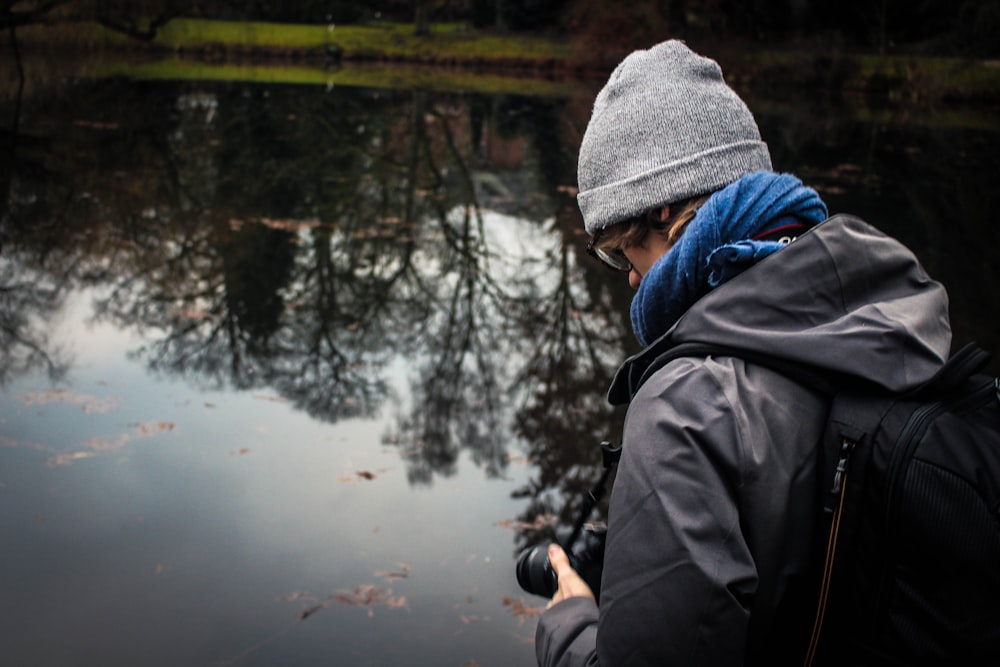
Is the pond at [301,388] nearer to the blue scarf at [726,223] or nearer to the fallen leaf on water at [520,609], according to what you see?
the fallen leaf on water at [520,609]

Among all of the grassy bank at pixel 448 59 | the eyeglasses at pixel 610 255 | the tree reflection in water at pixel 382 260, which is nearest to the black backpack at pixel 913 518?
the eyeglasses at pixel 610 255

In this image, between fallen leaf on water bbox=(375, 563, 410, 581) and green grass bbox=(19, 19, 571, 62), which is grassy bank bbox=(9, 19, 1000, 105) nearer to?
green grass bbox=(19, 19, 571, 62)

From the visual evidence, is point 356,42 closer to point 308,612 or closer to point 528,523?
point 528,523

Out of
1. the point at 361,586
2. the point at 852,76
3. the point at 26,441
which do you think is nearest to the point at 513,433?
the point at 361,586

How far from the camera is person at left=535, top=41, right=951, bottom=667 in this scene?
1398mm

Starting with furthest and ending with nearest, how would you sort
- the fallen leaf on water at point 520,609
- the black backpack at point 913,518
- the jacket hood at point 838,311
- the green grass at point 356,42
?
the green grass at point 356,42
the fallen leaf on water at point 520,609
the jacket hood at point 838,311
the black backpack at point 913,518

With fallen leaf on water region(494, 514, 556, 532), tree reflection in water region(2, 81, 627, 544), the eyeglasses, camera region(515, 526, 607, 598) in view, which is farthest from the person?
tree reflection in water region(2, 81, 627, 544)

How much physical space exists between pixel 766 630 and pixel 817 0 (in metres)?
42.3

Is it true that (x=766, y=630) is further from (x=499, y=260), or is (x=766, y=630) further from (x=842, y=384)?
(x=499, y=260)

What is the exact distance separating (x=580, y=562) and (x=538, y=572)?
0.38 ft

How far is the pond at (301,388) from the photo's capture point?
4.31 metres

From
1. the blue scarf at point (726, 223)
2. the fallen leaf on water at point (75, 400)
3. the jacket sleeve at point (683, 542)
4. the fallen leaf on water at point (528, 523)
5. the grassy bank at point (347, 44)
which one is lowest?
the fallen leaf on water at point (528, 523)

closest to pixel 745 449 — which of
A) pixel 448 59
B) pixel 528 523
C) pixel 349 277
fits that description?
pixel 528 523

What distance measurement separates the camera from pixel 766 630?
1501 mm
